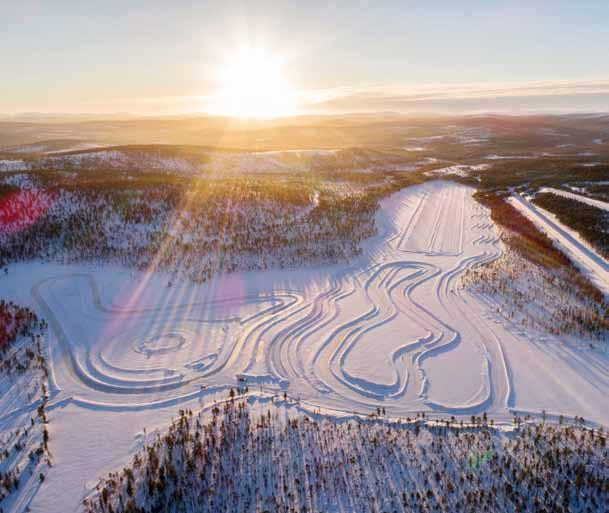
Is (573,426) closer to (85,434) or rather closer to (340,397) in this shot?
(340,397)

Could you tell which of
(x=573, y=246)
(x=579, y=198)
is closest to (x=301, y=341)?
(x=573, y=246)

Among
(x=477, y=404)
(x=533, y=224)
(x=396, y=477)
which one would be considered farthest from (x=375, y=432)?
(x=533, y=224)

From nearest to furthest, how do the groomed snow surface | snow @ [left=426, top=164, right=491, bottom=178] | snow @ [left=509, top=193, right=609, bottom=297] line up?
1. the groomed snow surface
2. snow @ [left=509, top=193, right=609, bottom=297]
3. snow @ [left=426, top=164, right=491, bottom=178]

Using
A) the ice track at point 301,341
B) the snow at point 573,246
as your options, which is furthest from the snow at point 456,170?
the ice track at point 301,341

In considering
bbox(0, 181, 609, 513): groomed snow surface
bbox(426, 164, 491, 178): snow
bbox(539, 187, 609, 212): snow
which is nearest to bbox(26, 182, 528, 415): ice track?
bbox(0, 181, 609, 513): groomed snow surface

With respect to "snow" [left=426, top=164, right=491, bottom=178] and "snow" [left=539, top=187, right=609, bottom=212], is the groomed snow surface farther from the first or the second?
"snow" [left=426, top=164, right=491, bottom=178]

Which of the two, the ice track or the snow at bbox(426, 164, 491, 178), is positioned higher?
the snow at bbox(426, 164, 491, 178)
